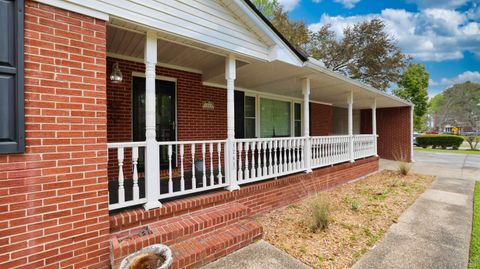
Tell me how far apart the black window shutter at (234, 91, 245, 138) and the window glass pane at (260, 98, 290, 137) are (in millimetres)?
1000

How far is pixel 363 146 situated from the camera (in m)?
8.16

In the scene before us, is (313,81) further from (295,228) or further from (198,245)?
(198,245)

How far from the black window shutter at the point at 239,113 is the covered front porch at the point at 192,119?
31 millimetres

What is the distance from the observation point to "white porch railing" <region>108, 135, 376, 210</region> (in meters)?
3.06

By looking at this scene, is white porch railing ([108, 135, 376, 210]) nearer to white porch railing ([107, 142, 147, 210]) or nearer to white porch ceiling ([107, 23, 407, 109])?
white porch railing ([107, 142, 147, 210])

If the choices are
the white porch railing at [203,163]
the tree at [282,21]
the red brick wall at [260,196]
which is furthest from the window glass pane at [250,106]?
the tree at [282,21]

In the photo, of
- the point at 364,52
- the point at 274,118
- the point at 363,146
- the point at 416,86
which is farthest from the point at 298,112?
the point at 416,86

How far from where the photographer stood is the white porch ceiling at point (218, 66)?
12.1ft

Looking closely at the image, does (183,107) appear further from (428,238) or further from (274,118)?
(428,238)

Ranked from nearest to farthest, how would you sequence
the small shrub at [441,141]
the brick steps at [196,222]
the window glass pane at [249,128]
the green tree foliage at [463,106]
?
the brick steps at [196,222]
the window glass pane at [249,128]
the small shrub at [441,141]
the green tree foliage at [463,106]

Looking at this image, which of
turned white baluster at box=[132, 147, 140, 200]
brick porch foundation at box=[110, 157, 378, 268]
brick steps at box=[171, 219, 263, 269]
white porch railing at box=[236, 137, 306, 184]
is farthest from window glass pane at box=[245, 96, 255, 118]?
turned white baluster at box=[132, 147, 140, 200]

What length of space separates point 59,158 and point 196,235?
6.08ft

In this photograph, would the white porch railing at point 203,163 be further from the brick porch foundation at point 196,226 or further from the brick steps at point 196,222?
the brick steps at point 196,222

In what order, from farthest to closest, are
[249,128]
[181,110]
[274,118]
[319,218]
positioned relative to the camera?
[274,118] → [249,128] → [181,110] → [319,218]
